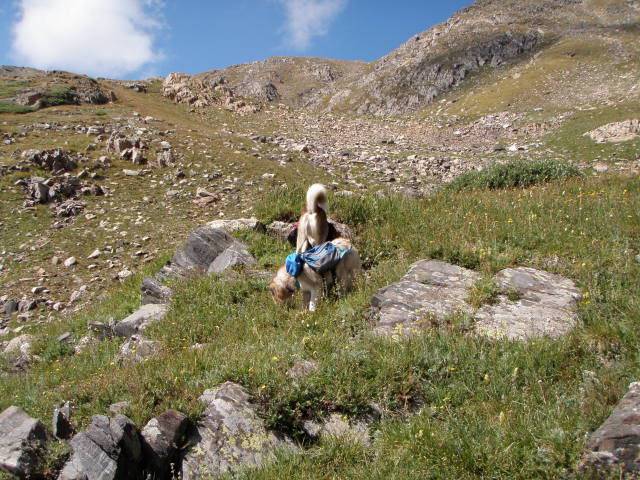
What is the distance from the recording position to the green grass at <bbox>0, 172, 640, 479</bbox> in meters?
3.61

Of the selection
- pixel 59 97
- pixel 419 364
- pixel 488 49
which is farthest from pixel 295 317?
pixel 488 49

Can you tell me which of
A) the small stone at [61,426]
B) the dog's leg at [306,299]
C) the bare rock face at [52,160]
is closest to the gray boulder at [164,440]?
the small stone at [61,426]

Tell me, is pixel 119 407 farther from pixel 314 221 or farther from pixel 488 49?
pixel 488 49

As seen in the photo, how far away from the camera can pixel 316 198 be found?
698cm

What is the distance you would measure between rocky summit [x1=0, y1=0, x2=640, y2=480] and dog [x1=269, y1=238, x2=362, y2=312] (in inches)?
4.8

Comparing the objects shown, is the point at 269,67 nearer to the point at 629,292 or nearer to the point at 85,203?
the point at 85,203

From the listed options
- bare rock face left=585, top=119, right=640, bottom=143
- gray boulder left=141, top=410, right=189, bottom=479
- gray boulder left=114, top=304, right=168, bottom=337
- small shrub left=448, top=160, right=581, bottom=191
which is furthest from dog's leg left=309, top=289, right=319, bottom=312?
bare rock face left=585, top=119, right=640, bottom=143

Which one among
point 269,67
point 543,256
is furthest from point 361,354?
point 269,67

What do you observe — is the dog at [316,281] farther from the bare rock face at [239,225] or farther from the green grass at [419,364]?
the bare rock face at [239,225]

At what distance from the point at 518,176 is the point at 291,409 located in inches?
420

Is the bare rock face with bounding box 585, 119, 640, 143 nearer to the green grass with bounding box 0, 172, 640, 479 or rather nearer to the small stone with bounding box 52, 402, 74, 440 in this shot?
the green grass with bounding box 0, 172, 640, 479

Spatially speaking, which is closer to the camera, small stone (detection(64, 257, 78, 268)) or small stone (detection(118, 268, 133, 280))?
small stone (detection(118, 268, 133, 280))

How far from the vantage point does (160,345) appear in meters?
6.75

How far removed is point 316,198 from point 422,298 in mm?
2071
